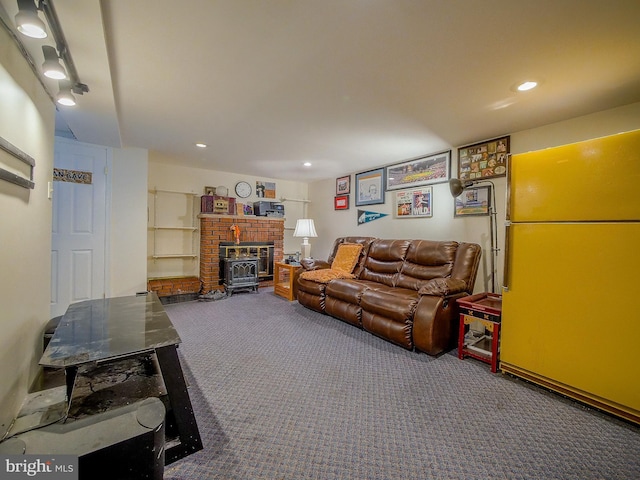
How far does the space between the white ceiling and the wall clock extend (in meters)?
2.15

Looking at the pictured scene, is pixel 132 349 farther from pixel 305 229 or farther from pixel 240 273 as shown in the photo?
pixel 305 229

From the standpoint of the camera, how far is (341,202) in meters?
5.19

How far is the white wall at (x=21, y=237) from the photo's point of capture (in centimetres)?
144

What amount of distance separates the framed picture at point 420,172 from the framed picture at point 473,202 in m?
0.34

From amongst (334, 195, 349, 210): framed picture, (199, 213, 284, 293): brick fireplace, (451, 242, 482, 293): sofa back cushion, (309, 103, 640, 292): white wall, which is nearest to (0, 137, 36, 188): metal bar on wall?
(199, 213, 284, 293): brick fireplace

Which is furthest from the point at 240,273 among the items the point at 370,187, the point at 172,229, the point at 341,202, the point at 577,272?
the point at 577,272

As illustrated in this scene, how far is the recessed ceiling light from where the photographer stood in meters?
1.97

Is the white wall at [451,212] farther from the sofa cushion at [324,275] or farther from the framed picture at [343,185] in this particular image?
the sofa cushion at [324,275]

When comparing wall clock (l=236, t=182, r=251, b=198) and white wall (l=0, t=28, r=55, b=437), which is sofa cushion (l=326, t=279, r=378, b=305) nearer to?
white wall (l=0, t=28, r=55, b=437)

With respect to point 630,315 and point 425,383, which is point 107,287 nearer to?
point 425,383

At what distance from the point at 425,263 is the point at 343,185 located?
242cm

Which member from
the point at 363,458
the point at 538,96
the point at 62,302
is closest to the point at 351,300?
the point at 363,458

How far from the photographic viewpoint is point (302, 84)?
207 centimetres

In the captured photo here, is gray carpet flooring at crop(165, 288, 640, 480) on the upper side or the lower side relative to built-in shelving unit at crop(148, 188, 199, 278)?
lower
